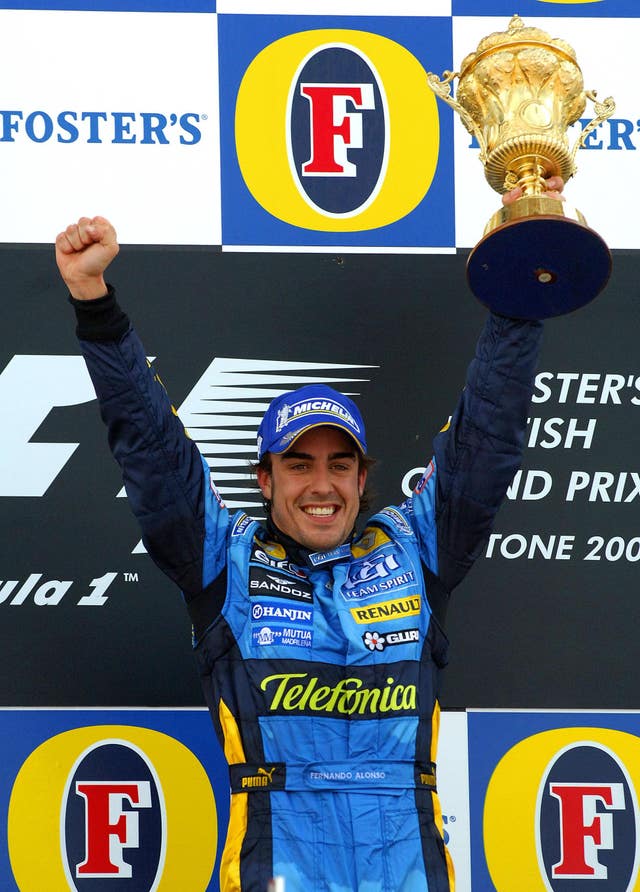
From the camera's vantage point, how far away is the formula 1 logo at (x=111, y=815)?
8.78 ft

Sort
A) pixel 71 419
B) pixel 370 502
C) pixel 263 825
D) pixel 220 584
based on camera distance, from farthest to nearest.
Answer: pixel 71 419, pixel 370 502, pixel 220 584, pixel 263 825

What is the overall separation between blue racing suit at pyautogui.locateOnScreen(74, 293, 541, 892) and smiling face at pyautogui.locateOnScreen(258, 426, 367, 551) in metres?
0.03

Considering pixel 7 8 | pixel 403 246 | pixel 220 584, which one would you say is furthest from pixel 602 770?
pixel 7 8

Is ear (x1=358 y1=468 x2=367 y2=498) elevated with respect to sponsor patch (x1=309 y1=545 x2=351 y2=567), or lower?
elevated

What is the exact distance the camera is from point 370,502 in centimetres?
262

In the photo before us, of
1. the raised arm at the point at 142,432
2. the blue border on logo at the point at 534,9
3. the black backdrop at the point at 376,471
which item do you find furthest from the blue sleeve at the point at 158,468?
the blue border on logo at the point at 534,9

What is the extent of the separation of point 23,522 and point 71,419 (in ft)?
0.72

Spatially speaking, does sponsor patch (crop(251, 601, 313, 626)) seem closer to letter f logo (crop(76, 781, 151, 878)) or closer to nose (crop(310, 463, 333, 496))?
nose (crop(310, 463, 333, 496))

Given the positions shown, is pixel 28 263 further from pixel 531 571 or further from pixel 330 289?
pixel 531 571

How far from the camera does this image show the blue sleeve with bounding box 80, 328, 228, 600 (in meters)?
2.25

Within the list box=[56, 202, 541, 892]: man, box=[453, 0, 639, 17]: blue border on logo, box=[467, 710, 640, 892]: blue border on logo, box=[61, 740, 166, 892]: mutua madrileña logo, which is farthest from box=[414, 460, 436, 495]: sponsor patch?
box=[453, 0, 639, 17]: blue border on logo

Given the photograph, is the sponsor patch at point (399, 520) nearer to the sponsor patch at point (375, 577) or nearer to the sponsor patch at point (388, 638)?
the sponsor patch at point (375, 577)

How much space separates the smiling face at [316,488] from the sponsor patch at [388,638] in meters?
0.19

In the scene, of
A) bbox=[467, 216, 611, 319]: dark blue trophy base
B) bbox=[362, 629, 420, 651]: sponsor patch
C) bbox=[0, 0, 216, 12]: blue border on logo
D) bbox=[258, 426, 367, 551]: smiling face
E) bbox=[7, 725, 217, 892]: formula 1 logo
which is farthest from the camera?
bbox=[0, 0, 216, 12]: blue border on logo
